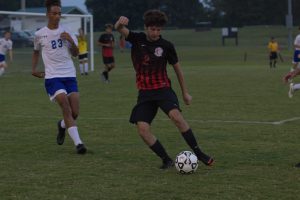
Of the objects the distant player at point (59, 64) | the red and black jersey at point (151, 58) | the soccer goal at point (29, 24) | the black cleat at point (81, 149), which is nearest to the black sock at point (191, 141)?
the red and black jersey at point (151, 58)

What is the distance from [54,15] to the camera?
29.9ft

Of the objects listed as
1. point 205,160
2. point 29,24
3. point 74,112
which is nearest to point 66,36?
point 74,112

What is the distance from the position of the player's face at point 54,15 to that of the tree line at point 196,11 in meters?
71.8

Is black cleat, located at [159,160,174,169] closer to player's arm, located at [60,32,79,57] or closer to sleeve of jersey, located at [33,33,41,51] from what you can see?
player's arm, located at [60,32,79,57]

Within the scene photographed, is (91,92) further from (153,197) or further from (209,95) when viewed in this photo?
(153,197)

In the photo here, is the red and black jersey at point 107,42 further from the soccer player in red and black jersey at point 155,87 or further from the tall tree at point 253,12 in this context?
the tall tree at point 253,12

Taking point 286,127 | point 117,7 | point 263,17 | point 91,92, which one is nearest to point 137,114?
point 286,127

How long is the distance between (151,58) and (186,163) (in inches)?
50.0

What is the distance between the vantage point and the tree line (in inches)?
3369

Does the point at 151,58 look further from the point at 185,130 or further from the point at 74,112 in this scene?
the point at 74,112

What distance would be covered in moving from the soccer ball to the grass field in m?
0.08

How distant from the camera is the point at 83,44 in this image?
30.5 metres

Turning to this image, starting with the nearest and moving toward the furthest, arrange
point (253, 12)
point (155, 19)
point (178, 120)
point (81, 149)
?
point (155, 19) < point (178, 120) < point (81, 149) < point (253, 12)

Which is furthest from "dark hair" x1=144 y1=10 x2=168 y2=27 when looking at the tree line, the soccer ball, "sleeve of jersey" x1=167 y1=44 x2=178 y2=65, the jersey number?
the tree line
